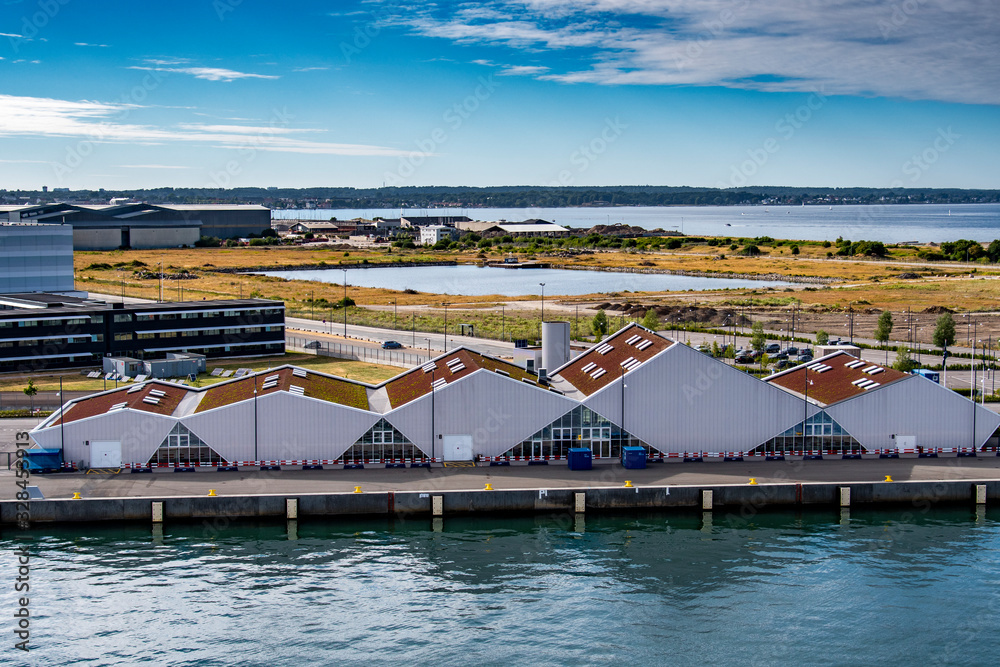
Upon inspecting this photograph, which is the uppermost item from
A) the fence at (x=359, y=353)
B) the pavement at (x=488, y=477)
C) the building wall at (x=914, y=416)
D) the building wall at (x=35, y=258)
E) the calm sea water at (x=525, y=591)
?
the building wall at (x=35, y=258)

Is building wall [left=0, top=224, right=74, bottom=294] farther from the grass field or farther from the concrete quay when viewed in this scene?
the concrete quay

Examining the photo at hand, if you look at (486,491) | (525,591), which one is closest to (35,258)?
(486,491)

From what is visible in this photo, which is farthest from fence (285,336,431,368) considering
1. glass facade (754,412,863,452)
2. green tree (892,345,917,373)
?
glass facade (754,412,863,452)

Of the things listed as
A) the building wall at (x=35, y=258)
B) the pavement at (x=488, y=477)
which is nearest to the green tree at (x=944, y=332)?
the pavement at (x=488, y=477)

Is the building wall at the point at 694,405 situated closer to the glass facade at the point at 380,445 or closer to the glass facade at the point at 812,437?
the glass facade at the point at 812,437

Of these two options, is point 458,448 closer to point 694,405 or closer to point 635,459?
point 635,459

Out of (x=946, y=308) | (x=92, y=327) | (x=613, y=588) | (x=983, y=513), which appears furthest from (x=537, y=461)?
(x=946, y=308)
